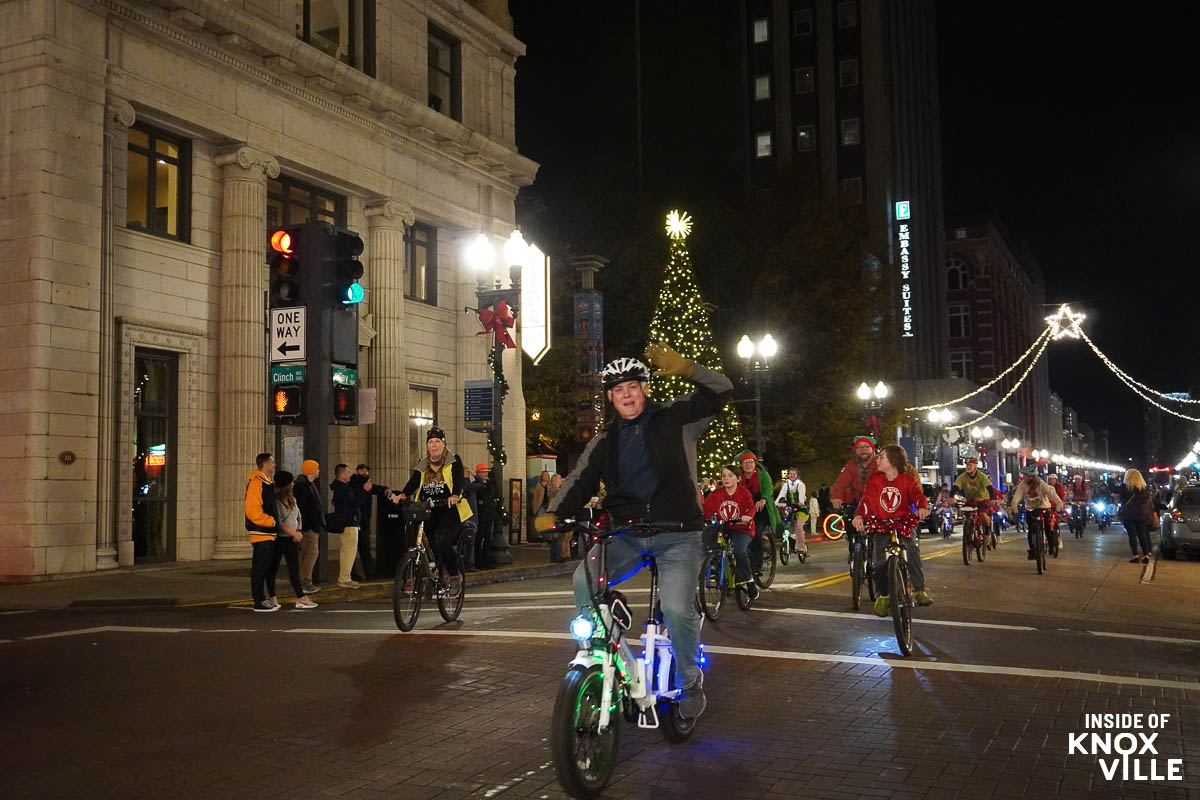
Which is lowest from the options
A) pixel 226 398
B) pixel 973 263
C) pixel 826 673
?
pixel 826 673

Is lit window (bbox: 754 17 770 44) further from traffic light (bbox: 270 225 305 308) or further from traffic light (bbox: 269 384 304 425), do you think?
traffic light (bbox: 269 384 304 425)

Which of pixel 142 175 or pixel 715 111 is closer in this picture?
pixel 142 175

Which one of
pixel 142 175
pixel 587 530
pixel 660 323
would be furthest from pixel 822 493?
pixel 587 530

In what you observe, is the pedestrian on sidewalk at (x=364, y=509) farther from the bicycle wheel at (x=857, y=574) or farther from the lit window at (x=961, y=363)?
the lit window at (x=961, y=363)

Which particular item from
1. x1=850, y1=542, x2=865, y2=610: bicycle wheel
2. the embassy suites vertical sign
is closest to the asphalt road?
x1=850, y1=542, x2=865, y2=610: bicycle wheel

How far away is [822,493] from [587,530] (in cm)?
3157

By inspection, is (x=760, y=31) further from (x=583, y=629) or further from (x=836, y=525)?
(x=583, y=629)

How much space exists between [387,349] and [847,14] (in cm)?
5226

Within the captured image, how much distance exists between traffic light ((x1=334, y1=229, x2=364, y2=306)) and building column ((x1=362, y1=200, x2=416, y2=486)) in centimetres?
1030

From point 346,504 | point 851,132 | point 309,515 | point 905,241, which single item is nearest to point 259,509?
point 309,515

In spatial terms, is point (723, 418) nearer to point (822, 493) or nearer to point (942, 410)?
point (822, 493)

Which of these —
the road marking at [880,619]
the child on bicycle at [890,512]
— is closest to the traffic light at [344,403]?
the road marking at [880,619]

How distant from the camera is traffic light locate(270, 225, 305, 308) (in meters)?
14.6

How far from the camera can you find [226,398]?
21.2 meters
